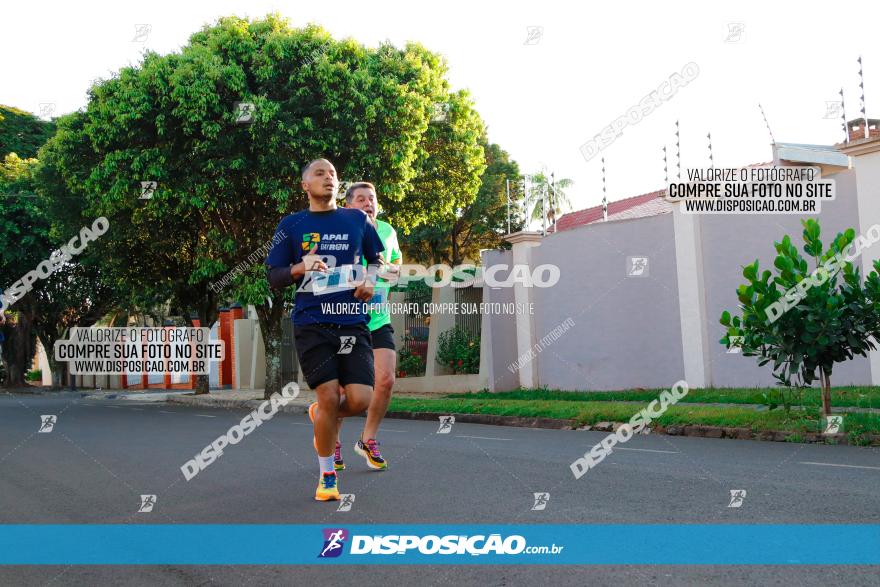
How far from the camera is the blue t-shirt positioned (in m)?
5.27

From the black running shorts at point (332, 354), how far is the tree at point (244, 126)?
12.4m

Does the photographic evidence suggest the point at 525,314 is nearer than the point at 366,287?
No

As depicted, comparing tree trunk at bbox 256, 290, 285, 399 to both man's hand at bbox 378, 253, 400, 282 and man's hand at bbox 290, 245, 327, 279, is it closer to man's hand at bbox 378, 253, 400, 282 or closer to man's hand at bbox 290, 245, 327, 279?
man's hand at bbox 378, 253, 400, 282

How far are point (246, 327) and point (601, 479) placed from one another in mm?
25449

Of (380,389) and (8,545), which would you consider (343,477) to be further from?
(8,545)

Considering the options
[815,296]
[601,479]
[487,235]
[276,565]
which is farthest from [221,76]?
[487,235]

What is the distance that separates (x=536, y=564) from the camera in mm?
3752
